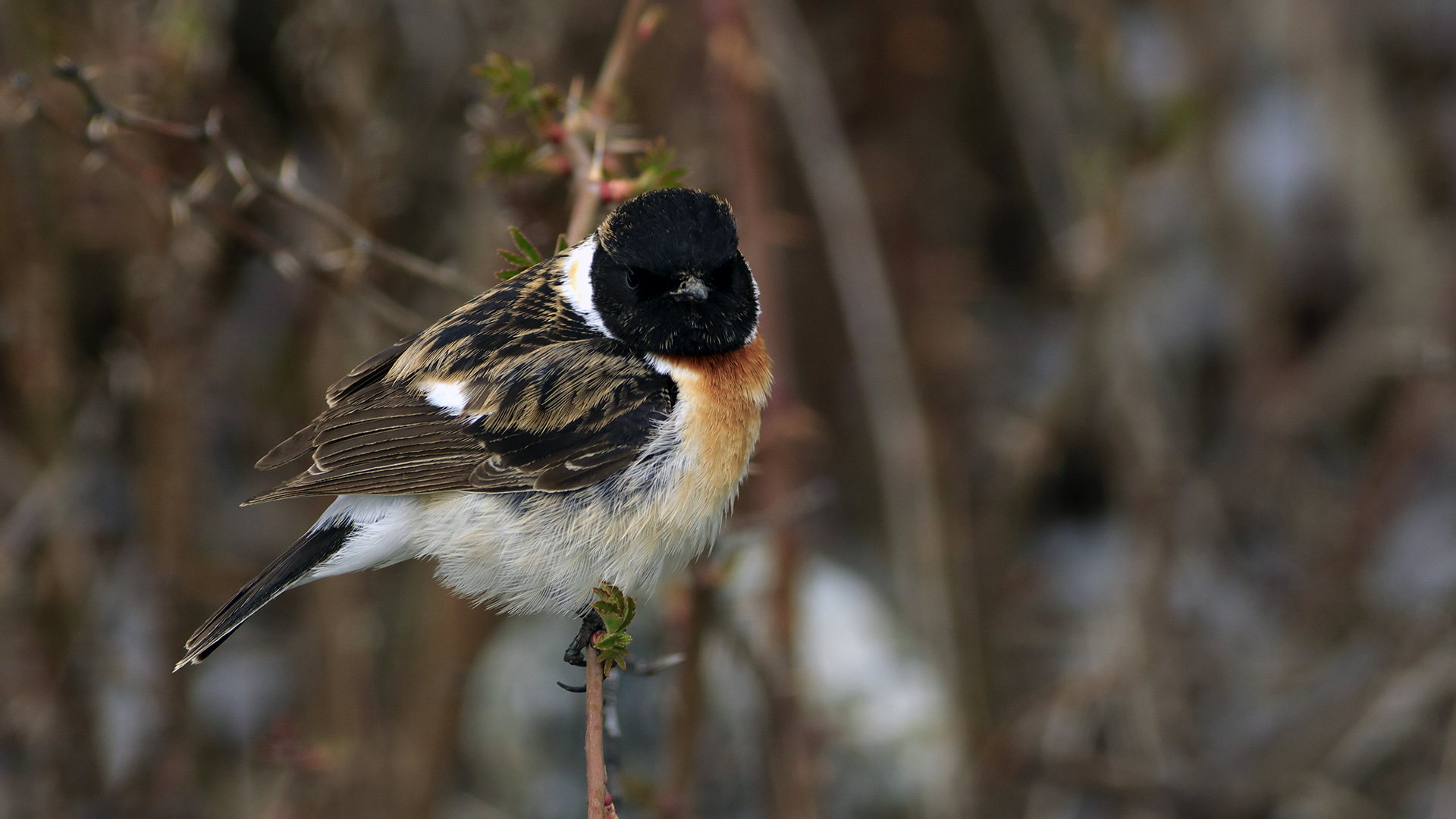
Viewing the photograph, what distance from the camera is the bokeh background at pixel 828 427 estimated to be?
16.5ft

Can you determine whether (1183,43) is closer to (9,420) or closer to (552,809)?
(552,809)

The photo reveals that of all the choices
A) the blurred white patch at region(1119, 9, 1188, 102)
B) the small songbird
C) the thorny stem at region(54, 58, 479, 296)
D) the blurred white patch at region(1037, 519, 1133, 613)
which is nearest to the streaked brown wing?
the small songbird

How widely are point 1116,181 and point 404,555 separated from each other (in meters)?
3.31

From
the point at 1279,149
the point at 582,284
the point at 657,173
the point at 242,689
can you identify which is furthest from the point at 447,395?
the point at 1279,149

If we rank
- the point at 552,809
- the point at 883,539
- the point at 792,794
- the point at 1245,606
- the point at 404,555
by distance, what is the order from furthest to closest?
the point at 883,539
the point at 1245,606
the point at 552,809
the point at 792,794
the point at 404,555

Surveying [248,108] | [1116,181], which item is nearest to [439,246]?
[248,108]

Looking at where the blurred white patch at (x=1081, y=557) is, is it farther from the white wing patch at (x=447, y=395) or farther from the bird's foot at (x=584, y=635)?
the white wing patch at (x=447, y=395)

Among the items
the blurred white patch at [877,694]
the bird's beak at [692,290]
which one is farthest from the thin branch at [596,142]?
the blurred white patch at [877,694]

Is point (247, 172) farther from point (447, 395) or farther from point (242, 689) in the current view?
point (242, 689)

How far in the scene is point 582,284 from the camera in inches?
131

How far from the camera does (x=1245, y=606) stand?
6.67 metres

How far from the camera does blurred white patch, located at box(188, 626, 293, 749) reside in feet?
22.5

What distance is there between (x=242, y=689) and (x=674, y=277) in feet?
16.4

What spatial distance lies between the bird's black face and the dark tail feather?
0.86 metres
